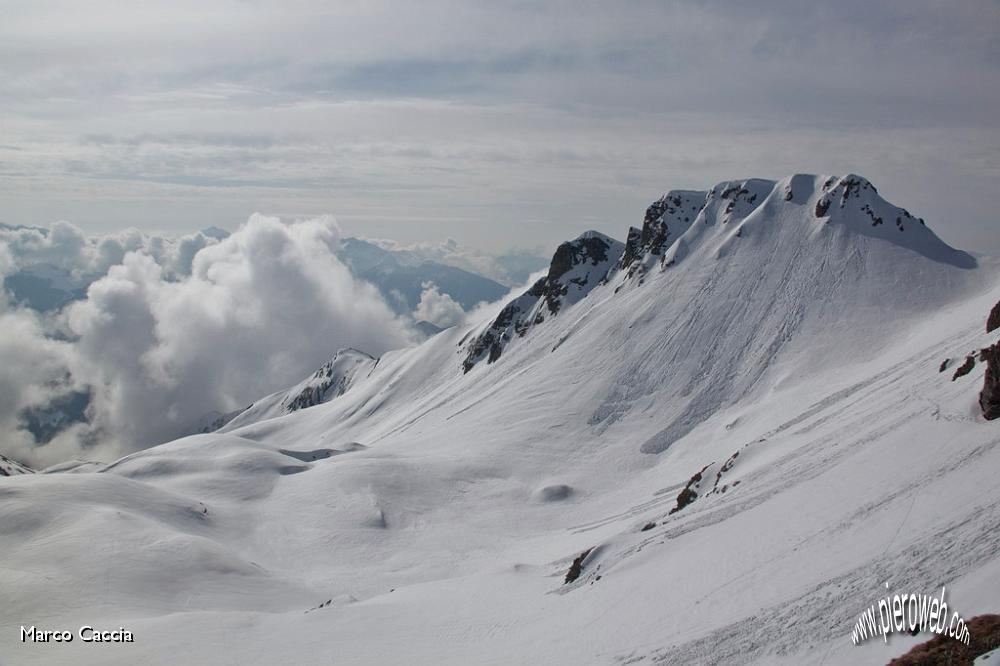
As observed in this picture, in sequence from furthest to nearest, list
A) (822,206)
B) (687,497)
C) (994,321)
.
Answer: (822,206), (994,321), (687,497)

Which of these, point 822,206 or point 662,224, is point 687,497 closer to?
point 822,206

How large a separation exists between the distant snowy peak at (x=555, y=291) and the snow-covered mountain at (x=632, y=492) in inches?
49.2

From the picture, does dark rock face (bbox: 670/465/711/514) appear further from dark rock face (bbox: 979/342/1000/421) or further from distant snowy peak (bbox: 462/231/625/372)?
distant snowy peak (bbox: 462/231/625/372)

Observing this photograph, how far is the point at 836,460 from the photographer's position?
39562mm

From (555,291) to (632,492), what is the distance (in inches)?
3404

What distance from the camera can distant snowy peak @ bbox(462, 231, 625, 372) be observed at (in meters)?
150

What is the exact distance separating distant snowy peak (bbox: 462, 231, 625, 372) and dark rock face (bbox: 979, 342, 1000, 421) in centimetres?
11339

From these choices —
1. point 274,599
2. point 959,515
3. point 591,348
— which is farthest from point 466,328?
point 959,515

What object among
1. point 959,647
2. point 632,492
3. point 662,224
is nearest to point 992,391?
point 959,647

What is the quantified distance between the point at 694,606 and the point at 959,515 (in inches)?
403

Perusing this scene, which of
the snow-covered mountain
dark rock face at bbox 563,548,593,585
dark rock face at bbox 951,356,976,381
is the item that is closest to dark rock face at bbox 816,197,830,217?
the snow-covered mountain

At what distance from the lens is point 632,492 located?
72.8 m

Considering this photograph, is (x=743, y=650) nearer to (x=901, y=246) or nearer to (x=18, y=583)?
(x=18, y=583)

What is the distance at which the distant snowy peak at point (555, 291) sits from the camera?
15038cm
